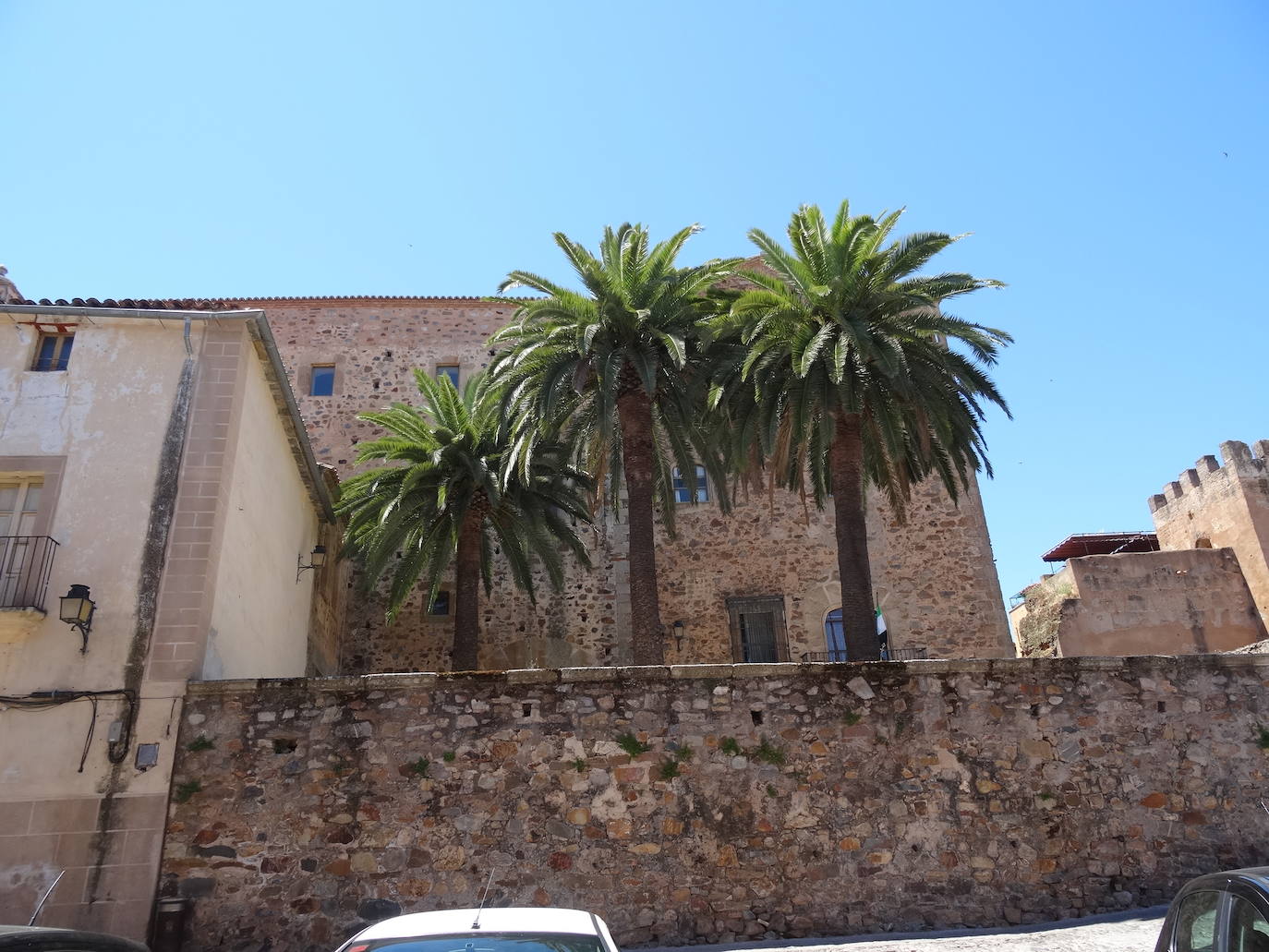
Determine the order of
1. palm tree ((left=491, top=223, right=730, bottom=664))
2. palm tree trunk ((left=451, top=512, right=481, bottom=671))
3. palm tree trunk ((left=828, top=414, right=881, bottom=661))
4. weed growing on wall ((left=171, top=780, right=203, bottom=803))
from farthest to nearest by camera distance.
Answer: palm tree trunk ((left=451, top=512, right=481, bottom=671)) → palm tree ((left=491, top=223, right=730, bottom=664)) → palm tree trunk ((left=828, top=414, right=881, bottom=661)) → weed growing on wall ((left=171, top=780, right=203, bottom=803))

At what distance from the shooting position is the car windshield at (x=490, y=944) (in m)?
4.44

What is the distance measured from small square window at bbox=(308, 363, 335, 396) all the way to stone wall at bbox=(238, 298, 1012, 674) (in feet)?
5.44

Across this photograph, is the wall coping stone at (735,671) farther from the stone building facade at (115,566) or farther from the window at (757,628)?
the window at (757,628)

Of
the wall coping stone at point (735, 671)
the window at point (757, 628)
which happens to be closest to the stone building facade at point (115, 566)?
the wall coping stone at point (735, 671)

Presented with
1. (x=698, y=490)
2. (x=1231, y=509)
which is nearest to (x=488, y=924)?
(x=698, y=490)

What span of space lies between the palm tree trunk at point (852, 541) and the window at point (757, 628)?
24.1 feet

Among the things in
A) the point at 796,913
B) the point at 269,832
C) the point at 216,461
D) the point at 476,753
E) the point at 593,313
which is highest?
the point at 593,313

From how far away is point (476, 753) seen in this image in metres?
10.1

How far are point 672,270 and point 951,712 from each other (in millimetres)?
8348

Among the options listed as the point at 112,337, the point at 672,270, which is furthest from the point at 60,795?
the point at 672,270

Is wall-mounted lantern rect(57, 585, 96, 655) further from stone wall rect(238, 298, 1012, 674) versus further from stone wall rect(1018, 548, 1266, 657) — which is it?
stone wall rect(1018, 548, 1266, 657)

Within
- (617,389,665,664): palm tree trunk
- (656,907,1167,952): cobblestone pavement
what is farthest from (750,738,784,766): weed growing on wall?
(617,389,665,664): palm tree trunk

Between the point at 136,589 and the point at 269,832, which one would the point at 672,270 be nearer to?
the point at 136,589

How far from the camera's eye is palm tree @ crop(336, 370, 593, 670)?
1677 centimetres
